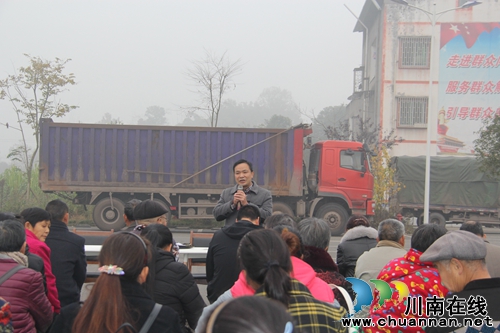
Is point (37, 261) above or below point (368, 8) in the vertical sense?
below

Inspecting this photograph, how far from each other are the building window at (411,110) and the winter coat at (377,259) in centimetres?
2596

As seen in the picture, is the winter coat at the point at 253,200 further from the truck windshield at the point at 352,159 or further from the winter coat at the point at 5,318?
the truck windshield at the point at 352,159

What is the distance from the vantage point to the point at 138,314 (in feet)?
7.89

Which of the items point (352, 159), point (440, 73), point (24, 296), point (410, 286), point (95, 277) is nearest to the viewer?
point (410, 286)

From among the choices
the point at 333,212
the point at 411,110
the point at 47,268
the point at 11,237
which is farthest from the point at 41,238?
the point at 411,110

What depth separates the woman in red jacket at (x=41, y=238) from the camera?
3891 millimetres

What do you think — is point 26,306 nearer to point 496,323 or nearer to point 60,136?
point 496,323

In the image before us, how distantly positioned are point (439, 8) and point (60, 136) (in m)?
22.5

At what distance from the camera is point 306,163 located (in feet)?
54.4

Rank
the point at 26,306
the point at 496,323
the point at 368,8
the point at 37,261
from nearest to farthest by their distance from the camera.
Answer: the point at 496,323
the point at 26,306
the point at 37,261
the point at 368,8

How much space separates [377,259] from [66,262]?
8.54 feet

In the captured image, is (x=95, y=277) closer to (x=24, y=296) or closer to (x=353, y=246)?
(x=24, y=296)

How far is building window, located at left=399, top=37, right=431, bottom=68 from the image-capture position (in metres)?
28.9

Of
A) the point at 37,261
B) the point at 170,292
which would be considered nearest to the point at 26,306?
the point at 37,261
